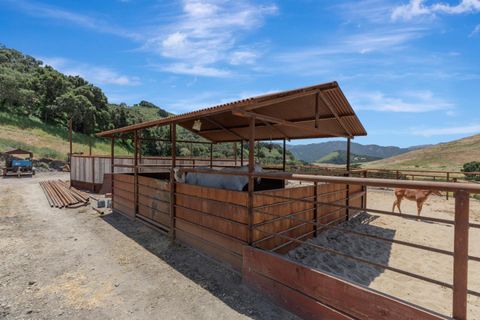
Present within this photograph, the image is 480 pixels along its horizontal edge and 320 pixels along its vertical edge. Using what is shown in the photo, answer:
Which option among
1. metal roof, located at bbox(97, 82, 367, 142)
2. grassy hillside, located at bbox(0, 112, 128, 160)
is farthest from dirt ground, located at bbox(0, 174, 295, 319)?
grassy hillside, located at bbox(0, 112, 128, 160)

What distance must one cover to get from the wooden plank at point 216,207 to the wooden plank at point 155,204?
0.62m

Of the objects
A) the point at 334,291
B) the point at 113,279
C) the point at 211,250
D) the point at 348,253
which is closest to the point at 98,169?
the point at 113,279

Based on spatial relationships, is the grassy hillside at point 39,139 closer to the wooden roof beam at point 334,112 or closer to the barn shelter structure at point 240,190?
the barn shelter structure at point 240,190

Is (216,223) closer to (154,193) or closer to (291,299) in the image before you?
(291,299)

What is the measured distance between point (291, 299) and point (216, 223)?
1726 mm

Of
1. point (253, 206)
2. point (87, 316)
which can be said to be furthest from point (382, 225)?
point (87, 316)

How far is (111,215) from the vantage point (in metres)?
7.63

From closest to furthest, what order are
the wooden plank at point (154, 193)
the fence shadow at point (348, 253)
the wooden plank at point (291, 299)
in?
the wooden plank at point (291, 299) < the fence shadow at point (348, 253) < the wooden plank at point (154, 193)

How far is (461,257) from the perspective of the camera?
1.86 meters

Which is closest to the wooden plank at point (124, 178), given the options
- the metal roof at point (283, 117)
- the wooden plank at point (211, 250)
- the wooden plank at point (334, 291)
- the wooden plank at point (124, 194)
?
the wooden plank at point (124, 194)

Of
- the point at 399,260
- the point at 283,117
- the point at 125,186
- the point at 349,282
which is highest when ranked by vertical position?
the point at 283,117

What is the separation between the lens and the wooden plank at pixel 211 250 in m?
3.83

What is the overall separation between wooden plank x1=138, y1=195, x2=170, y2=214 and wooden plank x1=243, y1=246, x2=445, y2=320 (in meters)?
2.83

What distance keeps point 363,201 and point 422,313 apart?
268 inches
